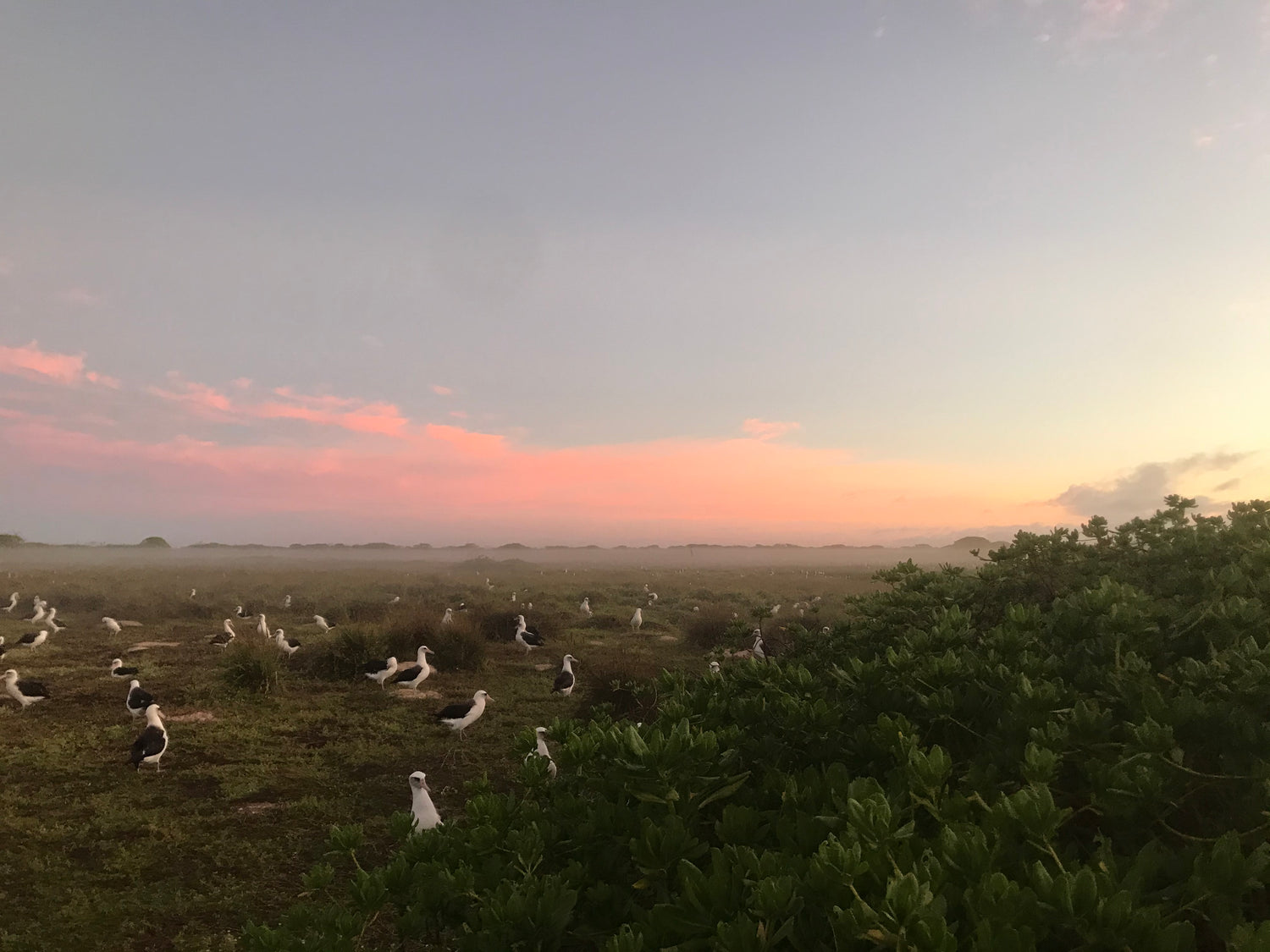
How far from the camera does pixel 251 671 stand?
50.8ft

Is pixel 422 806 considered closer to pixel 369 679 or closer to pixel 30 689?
pixel 369 679

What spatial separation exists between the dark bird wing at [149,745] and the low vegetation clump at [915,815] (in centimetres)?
1013

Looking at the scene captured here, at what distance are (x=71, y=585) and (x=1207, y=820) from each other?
163 ft

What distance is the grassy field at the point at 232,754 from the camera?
7.18 metres

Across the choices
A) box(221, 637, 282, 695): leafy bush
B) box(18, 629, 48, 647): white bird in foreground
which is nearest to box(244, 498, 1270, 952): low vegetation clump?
box(221, 637, 282, 695): leafy bush

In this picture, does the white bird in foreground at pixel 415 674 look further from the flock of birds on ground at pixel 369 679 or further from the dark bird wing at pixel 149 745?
the dark bird wing at pixel 149 745

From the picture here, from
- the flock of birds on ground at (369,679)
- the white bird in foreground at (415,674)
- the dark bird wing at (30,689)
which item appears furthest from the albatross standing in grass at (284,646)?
the dark bird wing at (30,689)

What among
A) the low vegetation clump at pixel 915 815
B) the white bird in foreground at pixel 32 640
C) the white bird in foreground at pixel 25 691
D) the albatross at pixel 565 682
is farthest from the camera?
the white bird in foreground at pixel 32 640

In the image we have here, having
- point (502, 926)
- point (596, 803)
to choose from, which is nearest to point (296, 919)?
Result: point (502, 926)

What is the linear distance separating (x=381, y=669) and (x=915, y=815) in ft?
52.9

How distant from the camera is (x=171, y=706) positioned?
46.4 ft

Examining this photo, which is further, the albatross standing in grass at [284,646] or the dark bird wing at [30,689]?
the albatross standing in grass at [284,646]

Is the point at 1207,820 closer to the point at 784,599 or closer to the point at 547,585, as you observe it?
the point at 784,599

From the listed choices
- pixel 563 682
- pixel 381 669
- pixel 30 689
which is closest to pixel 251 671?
pixel 381 669
